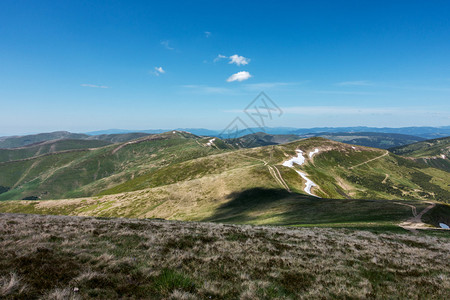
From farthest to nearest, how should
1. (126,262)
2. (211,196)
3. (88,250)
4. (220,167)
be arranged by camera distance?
(220,167)
(211,196)
(88,250)
(126,262)

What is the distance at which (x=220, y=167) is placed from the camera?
15675 cm

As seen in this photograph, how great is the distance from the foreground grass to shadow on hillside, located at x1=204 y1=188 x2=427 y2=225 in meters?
26.9

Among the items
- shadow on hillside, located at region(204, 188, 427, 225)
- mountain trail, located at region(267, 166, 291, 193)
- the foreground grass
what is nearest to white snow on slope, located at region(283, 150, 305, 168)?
mountain trail, located at region(267, 166, 291, 193)

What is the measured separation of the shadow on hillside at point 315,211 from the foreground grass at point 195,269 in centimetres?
2692

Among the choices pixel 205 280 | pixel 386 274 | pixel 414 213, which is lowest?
pixel 414 213

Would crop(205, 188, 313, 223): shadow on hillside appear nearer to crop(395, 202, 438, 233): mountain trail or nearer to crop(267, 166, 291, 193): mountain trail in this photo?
crop(267, 166, 291, 193): mountain trail

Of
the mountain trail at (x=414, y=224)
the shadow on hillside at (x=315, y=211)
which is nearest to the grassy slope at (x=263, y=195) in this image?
the shadow on hillside at (x=315, y=211)

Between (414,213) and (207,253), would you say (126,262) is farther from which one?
(414,213)

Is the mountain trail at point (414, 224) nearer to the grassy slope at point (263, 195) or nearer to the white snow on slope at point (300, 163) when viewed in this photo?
the grassy slope at point (263, 195)

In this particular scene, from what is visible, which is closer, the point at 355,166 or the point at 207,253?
the point at 207,253

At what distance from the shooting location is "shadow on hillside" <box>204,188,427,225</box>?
140ft

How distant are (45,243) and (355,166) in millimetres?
214276

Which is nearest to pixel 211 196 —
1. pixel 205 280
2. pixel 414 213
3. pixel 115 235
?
pixel 414 213

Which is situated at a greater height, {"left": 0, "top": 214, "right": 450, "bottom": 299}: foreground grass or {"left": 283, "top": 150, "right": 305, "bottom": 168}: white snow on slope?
{"left": 0, "top": 214, "right": 450, "bottom": 299}: foreground grass
